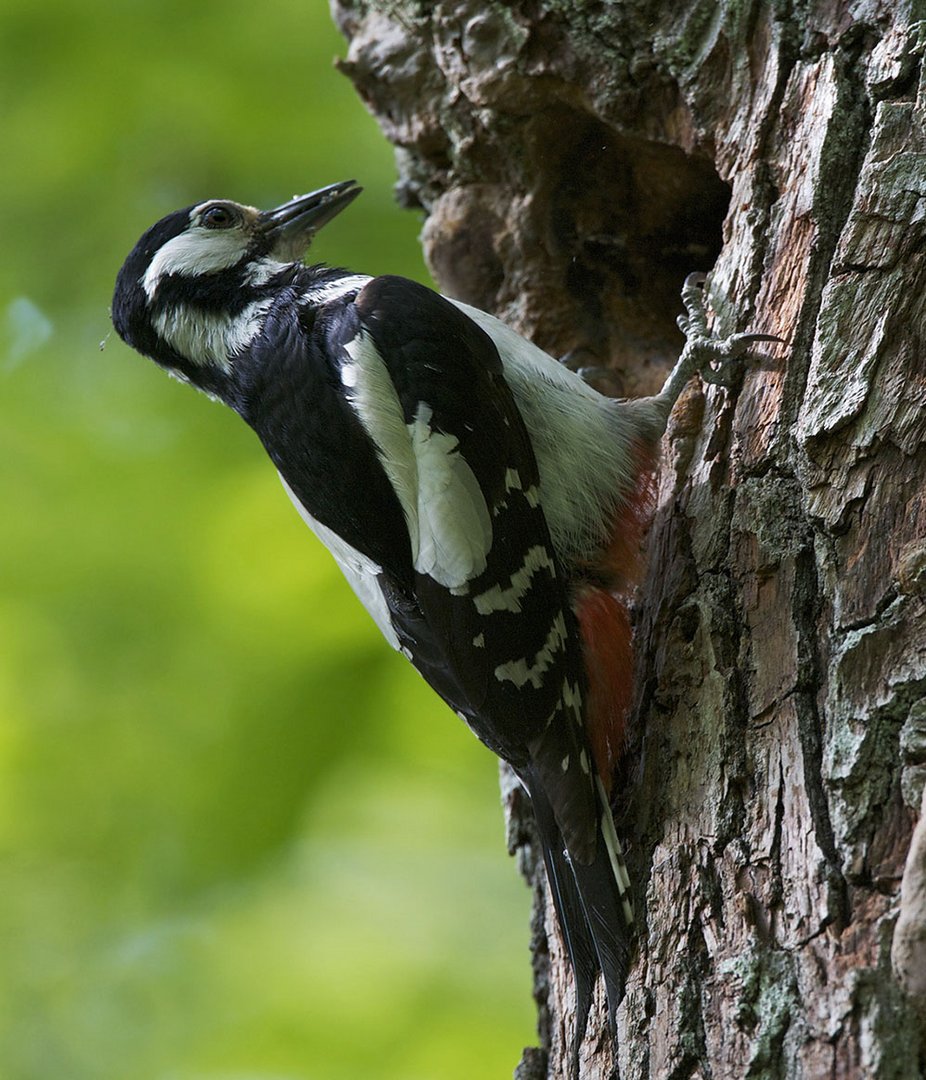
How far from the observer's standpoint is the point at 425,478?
2.40 metres

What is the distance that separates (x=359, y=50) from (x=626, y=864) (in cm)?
226

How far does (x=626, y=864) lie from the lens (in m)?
1.99

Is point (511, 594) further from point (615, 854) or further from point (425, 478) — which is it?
point (615, 854)

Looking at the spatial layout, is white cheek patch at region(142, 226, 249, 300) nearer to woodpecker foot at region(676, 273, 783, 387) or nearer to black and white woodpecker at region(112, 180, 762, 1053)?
black and white woodpecker at region(112, 180, 762, 1053)

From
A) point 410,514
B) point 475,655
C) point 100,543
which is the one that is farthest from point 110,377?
point 475,655

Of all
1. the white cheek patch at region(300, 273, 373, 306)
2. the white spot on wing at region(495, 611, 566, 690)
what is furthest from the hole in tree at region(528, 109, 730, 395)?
the white spot on wing at region(495, 611, 566, 690)

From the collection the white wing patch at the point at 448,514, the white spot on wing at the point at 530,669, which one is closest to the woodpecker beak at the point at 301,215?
the white wing patch at the point at 448,514

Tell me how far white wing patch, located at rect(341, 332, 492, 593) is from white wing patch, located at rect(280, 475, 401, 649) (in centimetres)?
19

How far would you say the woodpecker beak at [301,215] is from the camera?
10.2 ft

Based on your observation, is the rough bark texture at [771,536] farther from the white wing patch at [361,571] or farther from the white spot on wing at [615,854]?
the white wing patch at [361,571]

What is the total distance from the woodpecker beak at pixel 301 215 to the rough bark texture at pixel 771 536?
37 cm

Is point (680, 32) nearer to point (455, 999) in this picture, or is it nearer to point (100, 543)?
point (100, 543)

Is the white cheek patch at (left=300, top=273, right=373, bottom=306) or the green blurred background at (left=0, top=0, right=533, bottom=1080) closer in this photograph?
the white cheek patch at (left=300, top=273, right=373, bottom=306)

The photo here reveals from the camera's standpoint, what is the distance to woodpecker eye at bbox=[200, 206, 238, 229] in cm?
306
